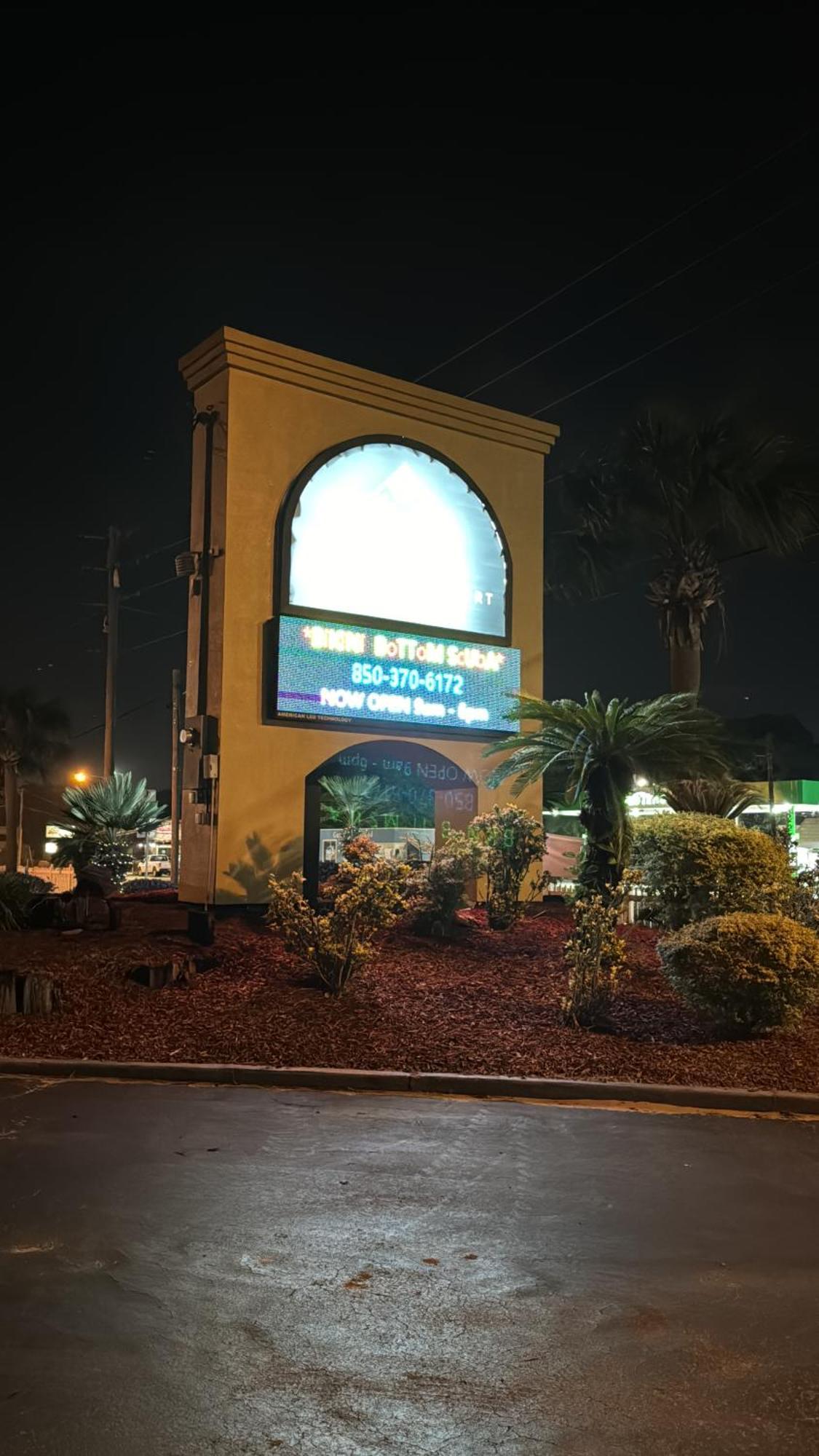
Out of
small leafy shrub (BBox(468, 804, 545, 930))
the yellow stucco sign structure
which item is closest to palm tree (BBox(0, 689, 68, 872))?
the yellow stucco sign structure

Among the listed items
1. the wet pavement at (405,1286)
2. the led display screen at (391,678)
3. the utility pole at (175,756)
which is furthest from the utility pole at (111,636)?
the wet pavement at (405,1286)

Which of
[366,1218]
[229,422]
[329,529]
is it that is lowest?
[366,1218]

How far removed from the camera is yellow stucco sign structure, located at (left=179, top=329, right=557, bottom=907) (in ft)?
55.9


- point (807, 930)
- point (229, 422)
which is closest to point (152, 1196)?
point (807, 930)

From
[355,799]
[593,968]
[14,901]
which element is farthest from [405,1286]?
[355,799]

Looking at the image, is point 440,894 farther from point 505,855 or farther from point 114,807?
point 114,807

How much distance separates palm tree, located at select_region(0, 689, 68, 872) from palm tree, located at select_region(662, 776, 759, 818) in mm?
47130

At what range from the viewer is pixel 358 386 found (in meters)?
18.6

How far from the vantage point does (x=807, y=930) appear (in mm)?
10234

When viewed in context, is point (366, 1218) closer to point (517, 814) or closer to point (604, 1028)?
point (604, 1028)

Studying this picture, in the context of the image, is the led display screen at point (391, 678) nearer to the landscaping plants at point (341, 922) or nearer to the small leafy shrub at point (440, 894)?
the small leafy shrub at point (440, 894)

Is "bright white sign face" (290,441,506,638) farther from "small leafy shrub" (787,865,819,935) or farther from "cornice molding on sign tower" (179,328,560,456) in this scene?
"small leafy shrub" (787,865,819,935)

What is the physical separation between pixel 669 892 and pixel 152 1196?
8595 mm

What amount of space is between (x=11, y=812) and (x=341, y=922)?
44707mm
